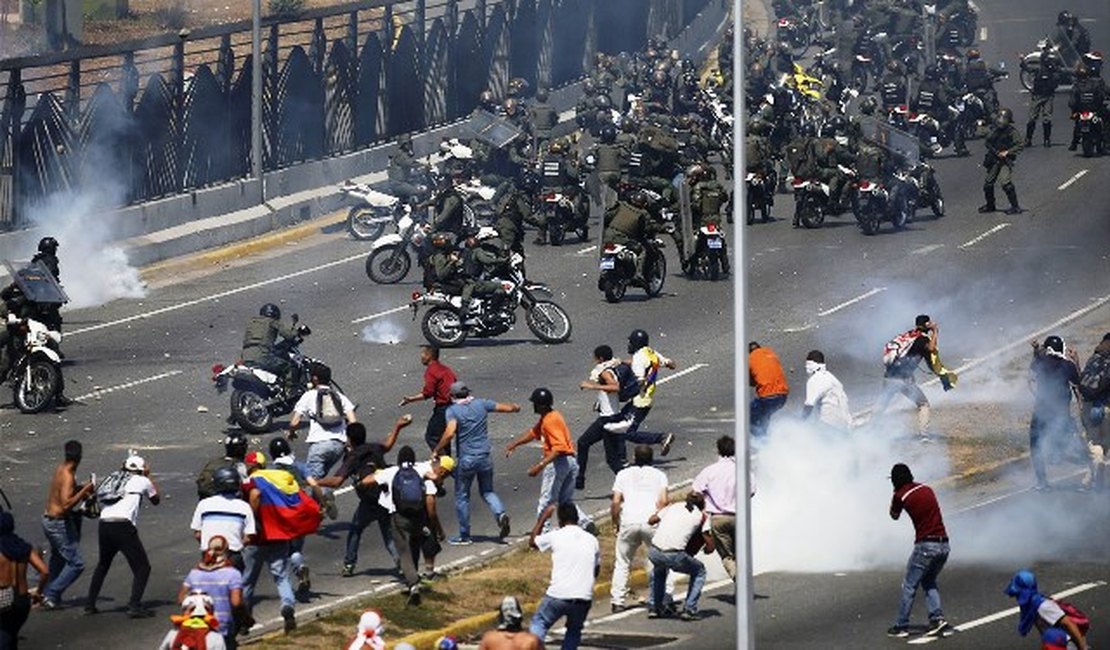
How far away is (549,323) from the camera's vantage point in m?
33.9

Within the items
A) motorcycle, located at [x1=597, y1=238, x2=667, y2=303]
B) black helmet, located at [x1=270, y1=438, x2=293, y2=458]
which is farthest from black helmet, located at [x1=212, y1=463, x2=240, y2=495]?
motorcycle, located at [x1=597, y1=238, x2=667, y2=303]

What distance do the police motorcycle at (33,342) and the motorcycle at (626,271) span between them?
8.50 m

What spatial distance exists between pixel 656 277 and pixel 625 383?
982 centimetres

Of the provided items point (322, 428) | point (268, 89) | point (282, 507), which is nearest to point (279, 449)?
point (282, 507)

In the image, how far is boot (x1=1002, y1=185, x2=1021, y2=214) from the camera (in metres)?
43.2

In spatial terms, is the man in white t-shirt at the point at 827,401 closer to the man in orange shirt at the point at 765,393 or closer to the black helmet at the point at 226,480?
the man in orange shirt at the point at 765,393

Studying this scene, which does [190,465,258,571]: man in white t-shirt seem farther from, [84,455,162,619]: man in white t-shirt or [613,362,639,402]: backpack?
[613,362,639,402]: backpack

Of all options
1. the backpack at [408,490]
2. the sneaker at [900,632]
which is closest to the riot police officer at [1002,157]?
the sneaker at [900,632]

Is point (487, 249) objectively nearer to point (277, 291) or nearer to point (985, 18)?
point (277, 291)

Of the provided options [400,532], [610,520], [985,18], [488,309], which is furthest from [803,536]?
[985,18]

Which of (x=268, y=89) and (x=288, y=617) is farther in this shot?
(x=268, y=89)

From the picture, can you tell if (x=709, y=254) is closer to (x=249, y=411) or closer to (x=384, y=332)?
(x=384, y=332)

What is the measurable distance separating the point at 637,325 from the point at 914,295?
181 inches

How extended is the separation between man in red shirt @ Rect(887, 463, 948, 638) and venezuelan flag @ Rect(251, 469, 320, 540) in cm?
473
